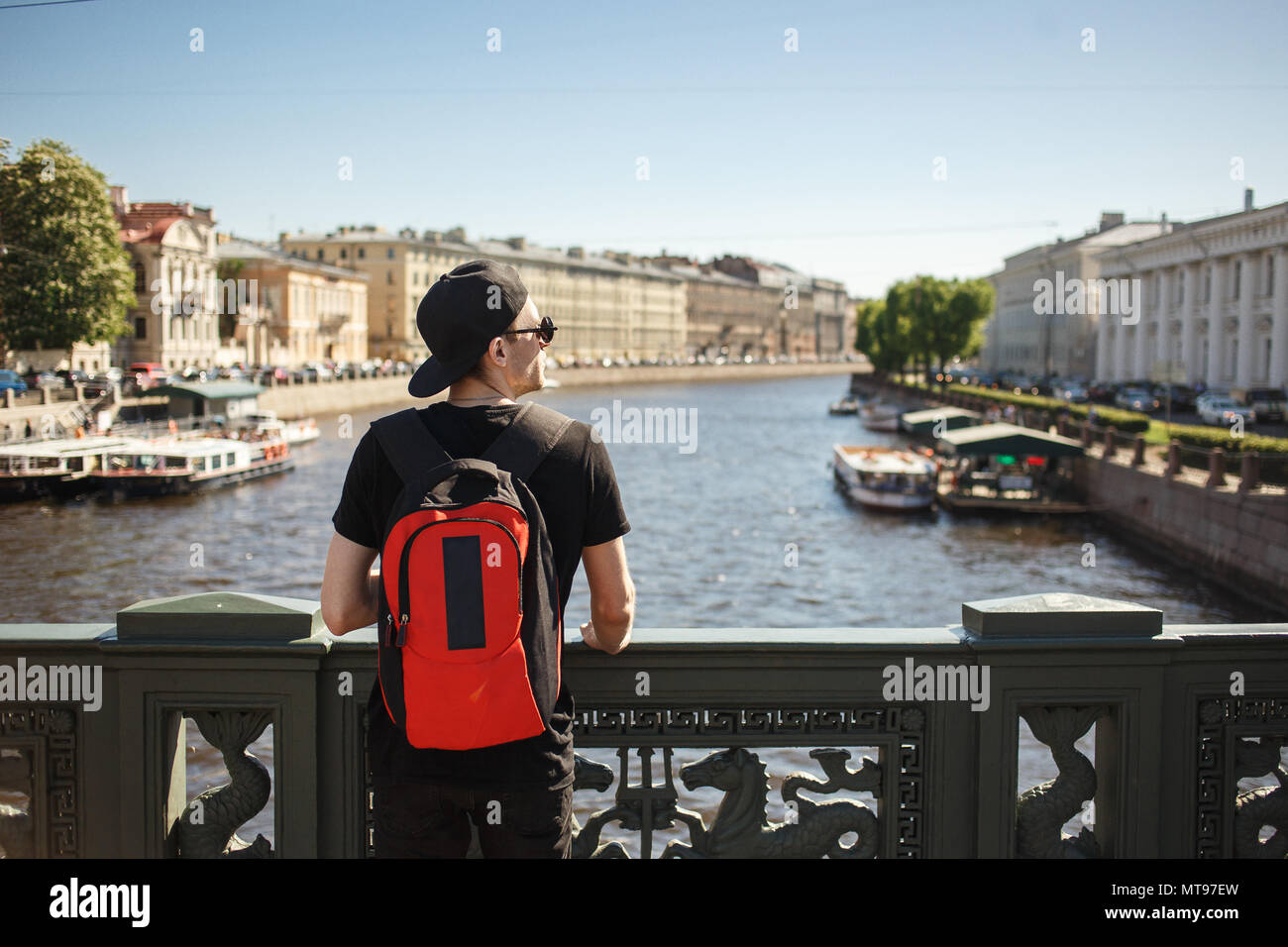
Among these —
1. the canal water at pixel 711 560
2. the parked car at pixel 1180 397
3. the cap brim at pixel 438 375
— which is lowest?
the canal water at pixel 711 560

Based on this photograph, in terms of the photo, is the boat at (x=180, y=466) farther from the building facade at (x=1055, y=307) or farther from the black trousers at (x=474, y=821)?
the building facade at (x=1055, y=307)

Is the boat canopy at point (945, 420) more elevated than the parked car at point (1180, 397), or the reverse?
the parked car at point (1180, 397)

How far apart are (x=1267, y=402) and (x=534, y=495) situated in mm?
44868

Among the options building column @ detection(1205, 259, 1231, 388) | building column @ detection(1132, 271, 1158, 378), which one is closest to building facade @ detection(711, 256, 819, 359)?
building column @ detection(1132, 271, 1158, 378)

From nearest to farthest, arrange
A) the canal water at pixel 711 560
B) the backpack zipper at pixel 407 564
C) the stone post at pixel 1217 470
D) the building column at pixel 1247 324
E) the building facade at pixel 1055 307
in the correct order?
the backpack zipper at pixel 407 564, the canal water at pixel 711 560, the stone post at pixel 1217 470, the building column at pixel 1247 324, the building facade at pixel 1055 307

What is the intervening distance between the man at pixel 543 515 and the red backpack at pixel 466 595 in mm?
62

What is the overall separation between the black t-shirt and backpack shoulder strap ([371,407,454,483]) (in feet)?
0.08

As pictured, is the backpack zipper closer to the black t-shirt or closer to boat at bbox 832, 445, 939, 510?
the black t-shirt

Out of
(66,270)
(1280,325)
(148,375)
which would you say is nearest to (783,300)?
(1280,325)

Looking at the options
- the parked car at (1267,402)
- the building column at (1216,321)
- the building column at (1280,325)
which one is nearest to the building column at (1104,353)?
the building column at (1216,321)

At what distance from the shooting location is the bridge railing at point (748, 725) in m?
→ 3.05

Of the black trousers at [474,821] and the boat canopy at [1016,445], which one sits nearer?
the black trousers at [474,821]
